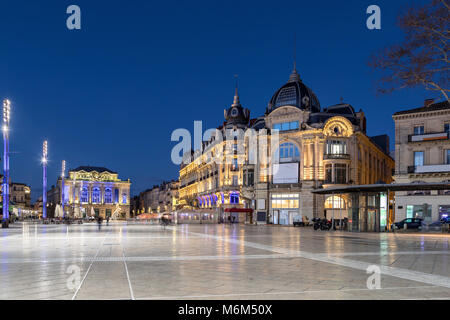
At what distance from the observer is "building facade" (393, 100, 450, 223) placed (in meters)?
47.5

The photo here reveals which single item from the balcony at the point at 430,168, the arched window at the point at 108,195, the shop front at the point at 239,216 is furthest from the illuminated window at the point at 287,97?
the arched window at the point at 108,195

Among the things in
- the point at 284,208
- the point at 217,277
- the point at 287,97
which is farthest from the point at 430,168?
the point at 217,277

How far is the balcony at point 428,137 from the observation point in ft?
155

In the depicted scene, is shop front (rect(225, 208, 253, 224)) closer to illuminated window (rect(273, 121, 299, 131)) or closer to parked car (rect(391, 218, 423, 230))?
illuminated window (rect(273, 121, 299, 131))

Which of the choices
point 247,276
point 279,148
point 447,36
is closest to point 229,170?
point 279,148

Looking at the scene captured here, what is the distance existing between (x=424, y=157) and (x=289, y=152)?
2064cm

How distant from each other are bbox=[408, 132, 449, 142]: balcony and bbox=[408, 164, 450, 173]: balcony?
3053mm

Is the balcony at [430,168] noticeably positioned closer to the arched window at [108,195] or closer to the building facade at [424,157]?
the building facade at [424,157]

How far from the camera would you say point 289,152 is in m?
64.6

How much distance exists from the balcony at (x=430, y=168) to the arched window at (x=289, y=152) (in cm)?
1833

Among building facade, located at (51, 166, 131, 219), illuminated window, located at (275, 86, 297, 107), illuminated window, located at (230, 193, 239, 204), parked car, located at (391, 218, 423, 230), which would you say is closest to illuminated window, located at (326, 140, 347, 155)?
illuminated window, located at (275, 86, 297, 107)

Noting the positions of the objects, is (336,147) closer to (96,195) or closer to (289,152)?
(289,152)
